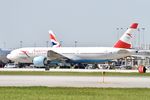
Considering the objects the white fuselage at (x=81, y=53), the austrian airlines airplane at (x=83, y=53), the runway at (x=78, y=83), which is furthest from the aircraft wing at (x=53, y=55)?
the runway at (x=78, y=83)

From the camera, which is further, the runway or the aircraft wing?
the aircraft wing

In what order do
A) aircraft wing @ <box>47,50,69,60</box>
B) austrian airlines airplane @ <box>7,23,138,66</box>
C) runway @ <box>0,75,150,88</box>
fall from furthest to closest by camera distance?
aircraft wing @ <box>47,50,69,60</box>
austrian airlines airplane @ <box>7,23,138,66</box>
runway @ <box>0,75,150,88</box>

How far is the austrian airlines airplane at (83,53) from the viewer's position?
113m

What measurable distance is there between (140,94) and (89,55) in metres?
81.9

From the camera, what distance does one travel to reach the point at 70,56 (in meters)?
117

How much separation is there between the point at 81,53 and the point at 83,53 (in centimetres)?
50

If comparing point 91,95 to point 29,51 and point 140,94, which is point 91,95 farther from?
point 29,51

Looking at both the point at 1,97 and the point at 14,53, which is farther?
the point at 14,53

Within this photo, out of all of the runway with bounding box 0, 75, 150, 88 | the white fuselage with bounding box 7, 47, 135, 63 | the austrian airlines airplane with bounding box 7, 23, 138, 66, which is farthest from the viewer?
the austrian airlines airplane with bounding box 7, 23, 138, 66

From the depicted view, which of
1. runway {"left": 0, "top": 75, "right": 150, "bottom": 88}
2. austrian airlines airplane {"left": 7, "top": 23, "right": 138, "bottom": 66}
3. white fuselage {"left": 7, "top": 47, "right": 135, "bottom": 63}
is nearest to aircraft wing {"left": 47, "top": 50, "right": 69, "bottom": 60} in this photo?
austrian airlines airplane {"left": 7, "top": 23, "right": 138, "bottom": 66}

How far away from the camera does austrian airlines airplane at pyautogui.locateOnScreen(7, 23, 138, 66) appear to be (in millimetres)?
112688

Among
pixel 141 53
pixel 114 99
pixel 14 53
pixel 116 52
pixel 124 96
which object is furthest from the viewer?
pixel 141 53

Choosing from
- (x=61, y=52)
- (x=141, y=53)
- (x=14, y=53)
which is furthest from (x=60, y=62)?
(x=141, y=53)

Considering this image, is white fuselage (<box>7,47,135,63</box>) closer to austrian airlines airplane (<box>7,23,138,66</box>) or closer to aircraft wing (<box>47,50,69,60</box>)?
austrian airlines airplane (<box>7,23,138,66</box>)
